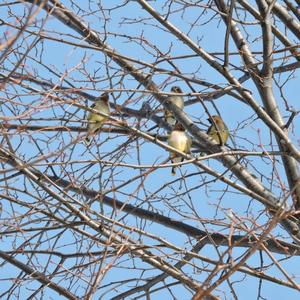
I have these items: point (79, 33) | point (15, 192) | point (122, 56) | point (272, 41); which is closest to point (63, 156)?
point (15, 192)

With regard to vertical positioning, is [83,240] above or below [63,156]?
below

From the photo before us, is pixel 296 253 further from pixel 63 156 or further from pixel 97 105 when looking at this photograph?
pixel 97 105

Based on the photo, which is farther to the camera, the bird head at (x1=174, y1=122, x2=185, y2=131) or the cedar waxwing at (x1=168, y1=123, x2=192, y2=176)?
the bird head at (x1=174, y1=122, x2=185, y2=131)

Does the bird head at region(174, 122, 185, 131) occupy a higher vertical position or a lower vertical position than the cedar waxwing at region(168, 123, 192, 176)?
higher

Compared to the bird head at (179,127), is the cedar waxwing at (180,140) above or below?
below

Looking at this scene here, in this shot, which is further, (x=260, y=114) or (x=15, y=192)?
(x=260, y=114)

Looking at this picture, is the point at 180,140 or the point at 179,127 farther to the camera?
the point at 179,127

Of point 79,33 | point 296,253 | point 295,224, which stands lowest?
point 296,253

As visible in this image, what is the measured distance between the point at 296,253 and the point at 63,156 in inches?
72.6

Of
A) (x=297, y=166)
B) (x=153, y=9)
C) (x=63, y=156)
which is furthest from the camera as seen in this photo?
(x=297, y=166)

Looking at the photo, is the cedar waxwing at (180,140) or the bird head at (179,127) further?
the bird head at (179,127)

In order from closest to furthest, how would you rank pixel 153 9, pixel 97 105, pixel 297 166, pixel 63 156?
pixel 63 156
pixel 153 9
pixel 297 166
pixel 97 105

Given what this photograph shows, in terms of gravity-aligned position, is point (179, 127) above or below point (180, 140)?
above

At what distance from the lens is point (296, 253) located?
17.8 feet
